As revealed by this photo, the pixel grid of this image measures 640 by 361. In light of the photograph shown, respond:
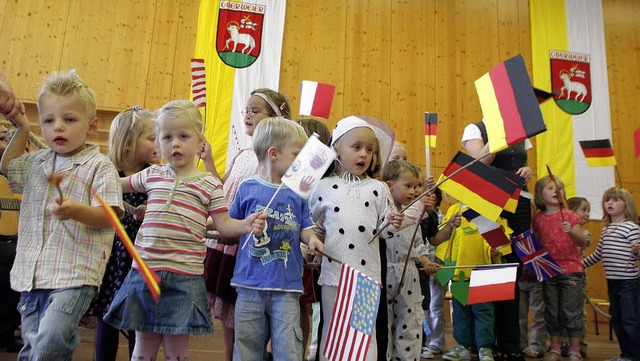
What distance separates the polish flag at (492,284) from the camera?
2.32 meters

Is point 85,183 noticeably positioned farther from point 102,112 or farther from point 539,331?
point 102,112

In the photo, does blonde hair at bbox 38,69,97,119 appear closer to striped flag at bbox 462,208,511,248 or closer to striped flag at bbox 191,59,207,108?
striped flag at bbox 191,59,207,108

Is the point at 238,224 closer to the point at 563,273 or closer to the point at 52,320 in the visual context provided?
the point at 52,320

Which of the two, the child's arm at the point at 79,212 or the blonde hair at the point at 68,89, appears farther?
the blonde hair at the point at 68,89

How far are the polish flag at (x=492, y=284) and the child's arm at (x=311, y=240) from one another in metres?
0.79

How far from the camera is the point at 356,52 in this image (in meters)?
6.78

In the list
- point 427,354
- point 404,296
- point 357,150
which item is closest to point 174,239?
point 357,150

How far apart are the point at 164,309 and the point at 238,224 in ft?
1.14

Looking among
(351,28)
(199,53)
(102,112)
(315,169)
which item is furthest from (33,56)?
(315,169)

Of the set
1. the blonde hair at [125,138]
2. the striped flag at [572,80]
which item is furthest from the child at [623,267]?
the blonde hair at [125,138]

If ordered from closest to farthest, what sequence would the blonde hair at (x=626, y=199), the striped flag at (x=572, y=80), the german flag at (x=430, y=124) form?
the german flag at (x=430, y=124) < the blonde hair at (x=626, y=199) < the striped flag at (x=572, y=80)

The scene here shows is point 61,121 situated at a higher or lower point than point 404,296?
higher

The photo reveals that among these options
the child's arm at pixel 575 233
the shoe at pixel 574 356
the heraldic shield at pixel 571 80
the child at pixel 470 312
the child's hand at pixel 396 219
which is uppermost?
the heraldic shield at pixel 571 80

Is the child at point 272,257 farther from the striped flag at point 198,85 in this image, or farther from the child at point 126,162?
the striped flag at point 198,85
